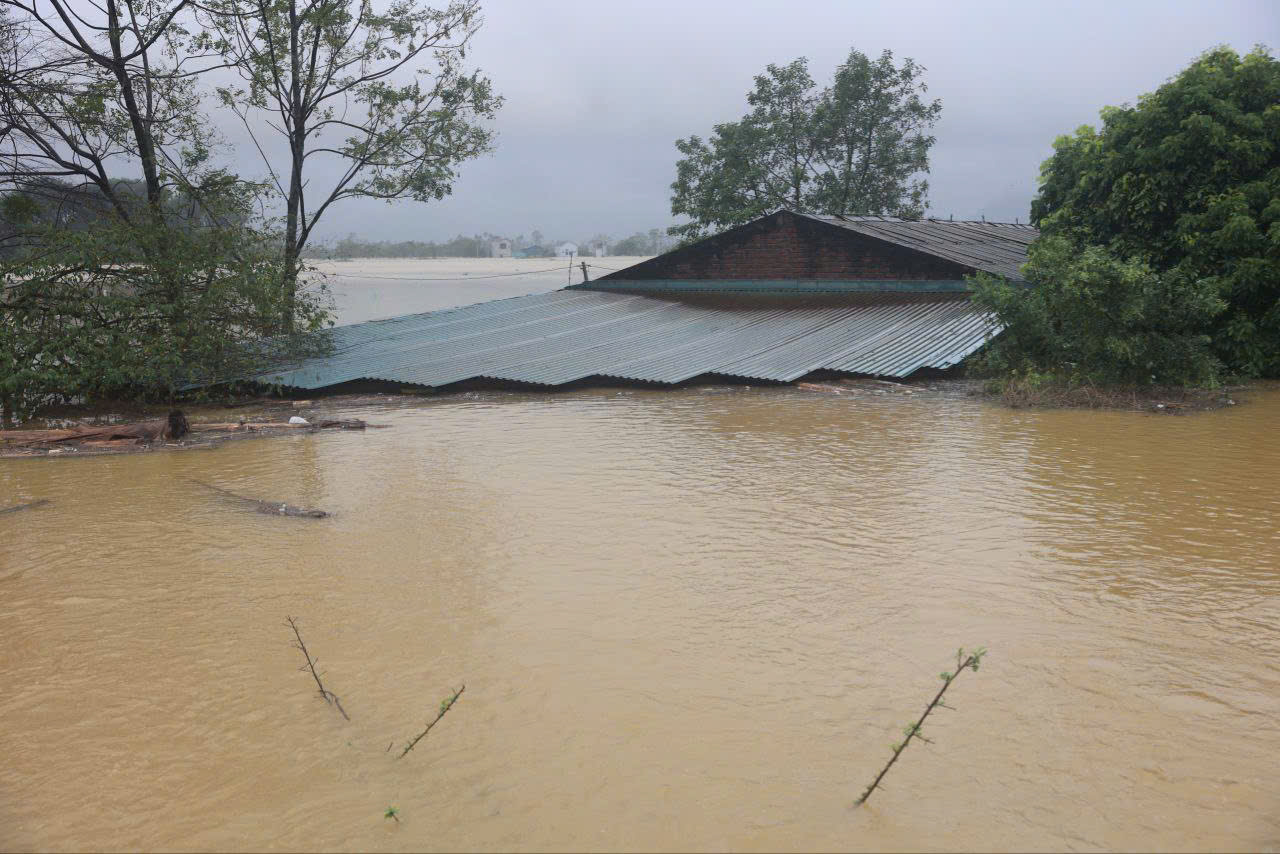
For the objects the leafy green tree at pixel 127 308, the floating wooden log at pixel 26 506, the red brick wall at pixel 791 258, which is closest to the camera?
the floating wooden log at pixel 26 506

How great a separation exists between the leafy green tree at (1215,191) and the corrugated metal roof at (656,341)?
2622mm

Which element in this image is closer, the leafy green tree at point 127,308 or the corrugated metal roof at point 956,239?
the leafy green tree at point 127,308

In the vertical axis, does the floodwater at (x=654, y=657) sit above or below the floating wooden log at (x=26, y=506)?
above

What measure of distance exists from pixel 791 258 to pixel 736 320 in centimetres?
Result: 264

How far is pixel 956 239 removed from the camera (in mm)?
20141

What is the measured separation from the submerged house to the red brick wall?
24 millimetres

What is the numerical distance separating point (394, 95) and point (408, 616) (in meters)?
16.5

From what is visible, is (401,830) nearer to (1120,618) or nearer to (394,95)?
(1120,618)

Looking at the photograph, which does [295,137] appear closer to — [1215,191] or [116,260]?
[116,260]

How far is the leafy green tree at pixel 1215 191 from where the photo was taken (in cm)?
1302

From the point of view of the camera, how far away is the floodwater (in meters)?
3.15

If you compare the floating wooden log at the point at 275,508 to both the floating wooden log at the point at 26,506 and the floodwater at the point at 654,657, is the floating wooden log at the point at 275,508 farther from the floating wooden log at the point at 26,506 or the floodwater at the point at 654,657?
the floating wooden log at the point at 26,506

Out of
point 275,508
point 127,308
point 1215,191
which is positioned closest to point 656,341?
point 127,308

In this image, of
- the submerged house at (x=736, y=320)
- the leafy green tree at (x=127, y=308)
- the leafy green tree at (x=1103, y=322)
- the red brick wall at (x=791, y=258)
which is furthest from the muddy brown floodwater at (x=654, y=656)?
the red brick wall at (x=791, y=258)
